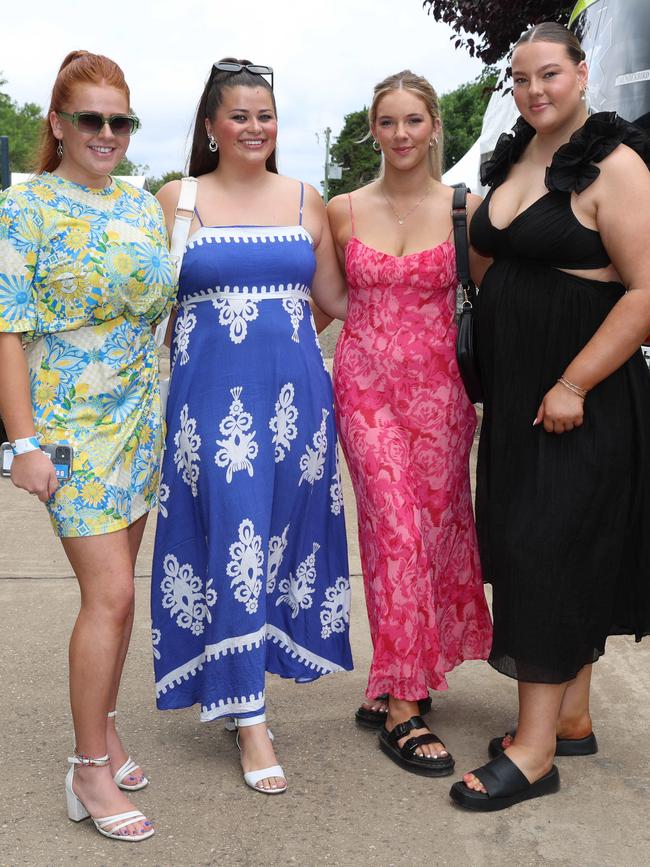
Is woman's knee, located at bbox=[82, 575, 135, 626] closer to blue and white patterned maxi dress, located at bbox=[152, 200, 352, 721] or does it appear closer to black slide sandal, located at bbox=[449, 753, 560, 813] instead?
blue and white patterned maxi dress, located at bbox=[152, 200, 352, 721]

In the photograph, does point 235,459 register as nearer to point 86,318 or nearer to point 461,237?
point 86,318

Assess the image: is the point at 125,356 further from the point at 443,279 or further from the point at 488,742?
the point at 488,742

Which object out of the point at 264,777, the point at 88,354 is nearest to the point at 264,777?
the point at 264,777

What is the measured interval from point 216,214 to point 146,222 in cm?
34

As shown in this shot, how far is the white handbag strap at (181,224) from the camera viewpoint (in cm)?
322

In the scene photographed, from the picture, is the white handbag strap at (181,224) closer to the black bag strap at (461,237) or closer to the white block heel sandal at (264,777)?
the black bag strap at (461,237)

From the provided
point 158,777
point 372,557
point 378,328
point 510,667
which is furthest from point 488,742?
point 378,328

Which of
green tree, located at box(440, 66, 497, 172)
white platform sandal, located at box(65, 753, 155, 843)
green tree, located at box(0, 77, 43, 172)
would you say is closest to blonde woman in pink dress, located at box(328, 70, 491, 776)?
white platform sandal, located at box(65, 753, 155, 843)

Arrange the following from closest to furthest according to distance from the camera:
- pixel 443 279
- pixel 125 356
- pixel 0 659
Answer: pixel 125 356 < pixel 443 279 < pixel 0 659

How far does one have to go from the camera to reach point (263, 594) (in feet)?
10.9

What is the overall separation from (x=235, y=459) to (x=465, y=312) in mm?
846

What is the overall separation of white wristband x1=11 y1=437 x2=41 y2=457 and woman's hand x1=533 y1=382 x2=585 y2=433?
139 centimetres

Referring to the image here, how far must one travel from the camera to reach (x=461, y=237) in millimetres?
3430

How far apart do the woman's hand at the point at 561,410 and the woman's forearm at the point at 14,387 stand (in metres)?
1.41
